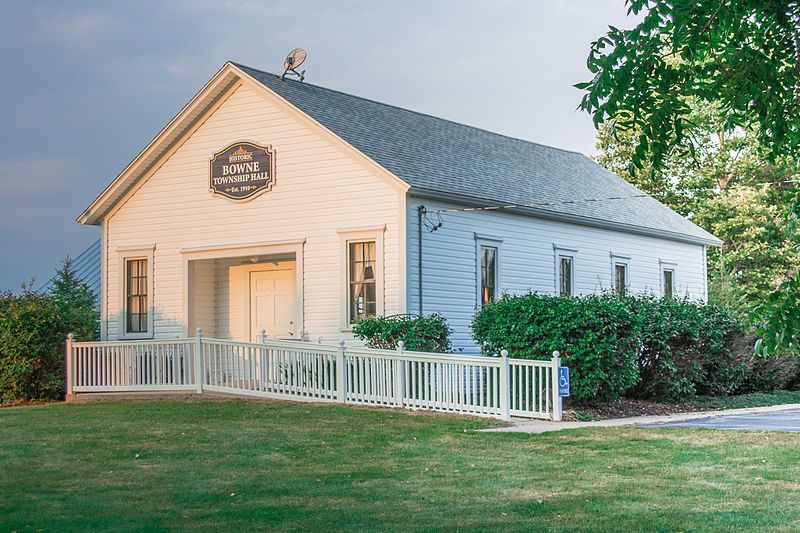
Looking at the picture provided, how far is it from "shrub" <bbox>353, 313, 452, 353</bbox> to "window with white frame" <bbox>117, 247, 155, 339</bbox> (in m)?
6.51

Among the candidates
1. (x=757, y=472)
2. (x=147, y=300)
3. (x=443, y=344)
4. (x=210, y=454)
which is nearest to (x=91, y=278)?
(x=147, y=300)

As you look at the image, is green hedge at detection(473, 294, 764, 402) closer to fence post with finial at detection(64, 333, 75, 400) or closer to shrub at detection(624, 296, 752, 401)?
shrub at detection(624, 296, 752, 401)

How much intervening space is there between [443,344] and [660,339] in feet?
13.1

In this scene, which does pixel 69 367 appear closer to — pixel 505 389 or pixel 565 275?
pixel 505 389

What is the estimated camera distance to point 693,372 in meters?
20.2

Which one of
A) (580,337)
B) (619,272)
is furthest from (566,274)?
(580,337)

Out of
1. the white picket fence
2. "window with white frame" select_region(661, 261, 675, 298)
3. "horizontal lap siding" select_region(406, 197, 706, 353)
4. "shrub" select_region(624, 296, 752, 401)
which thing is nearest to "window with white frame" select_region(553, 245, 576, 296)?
"horizontal lap siding" select_region(406, 197, 706, 353)

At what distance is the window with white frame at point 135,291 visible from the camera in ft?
77.7

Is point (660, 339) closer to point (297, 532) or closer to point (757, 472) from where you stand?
point (757, 472)

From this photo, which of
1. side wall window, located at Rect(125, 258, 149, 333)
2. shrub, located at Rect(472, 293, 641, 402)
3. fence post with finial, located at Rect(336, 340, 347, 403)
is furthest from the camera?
side wall window, located at Rect(125, 258, 149, 333)

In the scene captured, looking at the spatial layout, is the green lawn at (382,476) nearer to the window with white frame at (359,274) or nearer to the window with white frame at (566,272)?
the window with white frame at (359,274)

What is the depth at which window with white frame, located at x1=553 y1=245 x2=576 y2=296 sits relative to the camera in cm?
2452

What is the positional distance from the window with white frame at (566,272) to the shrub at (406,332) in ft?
19.4

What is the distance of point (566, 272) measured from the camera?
81.6ft
